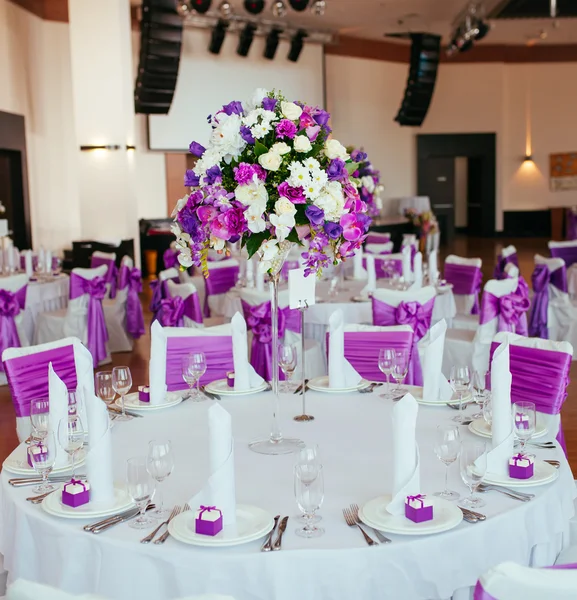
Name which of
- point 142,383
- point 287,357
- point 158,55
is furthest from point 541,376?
point 158,55

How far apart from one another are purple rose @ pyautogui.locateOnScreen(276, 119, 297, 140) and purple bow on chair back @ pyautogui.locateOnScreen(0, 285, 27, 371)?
4.58m

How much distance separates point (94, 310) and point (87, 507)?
17.2 ft

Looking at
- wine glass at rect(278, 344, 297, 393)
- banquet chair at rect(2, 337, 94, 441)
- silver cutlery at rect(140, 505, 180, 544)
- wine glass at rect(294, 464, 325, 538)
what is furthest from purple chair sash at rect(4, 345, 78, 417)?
wine glass at rect(294, 464, 325, 538)

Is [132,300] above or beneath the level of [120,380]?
beneath

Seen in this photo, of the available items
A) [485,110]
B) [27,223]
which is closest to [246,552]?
[27,223]

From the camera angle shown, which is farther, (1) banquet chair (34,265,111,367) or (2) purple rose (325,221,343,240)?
(1) banquet chair (34,265,111,367)

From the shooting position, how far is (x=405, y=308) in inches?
208

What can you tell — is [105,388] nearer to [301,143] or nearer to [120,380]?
[120,380]

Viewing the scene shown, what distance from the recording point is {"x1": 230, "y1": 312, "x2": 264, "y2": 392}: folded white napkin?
11.1 feet

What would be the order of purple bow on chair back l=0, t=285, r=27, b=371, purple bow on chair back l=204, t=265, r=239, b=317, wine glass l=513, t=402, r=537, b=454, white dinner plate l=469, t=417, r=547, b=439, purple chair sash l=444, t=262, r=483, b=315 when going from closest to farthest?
wine glass l=513, t=402, r=537, b=454, white dinner plate l=469, t=417, r=547, b=439, purple bow on chair back l=0, t=285, r=27, b=371, purple chair sash l=444, t=262, r=483, b=315, purple bow on chair back l=204, t=265, r=239, b=317

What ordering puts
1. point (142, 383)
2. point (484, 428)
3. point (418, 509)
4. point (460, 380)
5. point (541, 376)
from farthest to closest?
point (142, 383)
point (541, 376)
point (460, 380)
point (484, 428)
point (418, 509)

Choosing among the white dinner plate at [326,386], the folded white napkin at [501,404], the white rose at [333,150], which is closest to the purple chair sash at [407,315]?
the white dinner plate at [326,386]

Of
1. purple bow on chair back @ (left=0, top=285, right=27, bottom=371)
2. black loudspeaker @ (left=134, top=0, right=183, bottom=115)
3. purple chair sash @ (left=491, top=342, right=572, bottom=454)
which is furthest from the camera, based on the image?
black loudspeaker @ (left=134, top=0, right=183, bottom=115)

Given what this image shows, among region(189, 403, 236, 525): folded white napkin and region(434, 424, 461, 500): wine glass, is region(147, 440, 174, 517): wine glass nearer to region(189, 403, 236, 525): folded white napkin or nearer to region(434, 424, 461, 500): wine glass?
region(189, 403, 236, 525): folded white napkin
